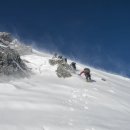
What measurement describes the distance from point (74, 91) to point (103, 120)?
6200 mm

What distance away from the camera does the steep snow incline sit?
10828 mm

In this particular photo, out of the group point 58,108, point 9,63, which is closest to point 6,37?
point 9,63

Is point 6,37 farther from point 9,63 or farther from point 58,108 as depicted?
point 58,108

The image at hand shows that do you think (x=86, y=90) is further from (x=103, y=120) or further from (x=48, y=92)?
(x=103, y=120)

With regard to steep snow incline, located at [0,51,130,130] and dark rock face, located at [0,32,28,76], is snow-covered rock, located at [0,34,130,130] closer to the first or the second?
steep snow incline, located at [0,51,130,130]

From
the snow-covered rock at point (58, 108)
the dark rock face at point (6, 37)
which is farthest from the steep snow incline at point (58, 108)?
the dark rock face at point (6, 37)

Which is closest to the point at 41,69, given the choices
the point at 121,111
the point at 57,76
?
the point at 57,76

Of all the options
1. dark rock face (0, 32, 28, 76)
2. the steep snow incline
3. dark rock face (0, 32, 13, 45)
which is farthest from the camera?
dark rock face (0, 32, 13, 45)

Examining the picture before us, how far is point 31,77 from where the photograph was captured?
68.5ft

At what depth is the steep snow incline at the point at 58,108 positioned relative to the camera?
10828 millimetres

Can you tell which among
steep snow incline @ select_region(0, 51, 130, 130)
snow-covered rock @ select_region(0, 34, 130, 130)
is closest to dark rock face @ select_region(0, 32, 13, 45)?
snow-covered rock @ select_region(0, 34, 130, 130)

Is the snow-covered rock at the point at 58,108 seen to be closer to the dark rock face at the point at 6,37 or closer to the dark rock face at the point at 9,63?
the dark rock face at the point at 9,63

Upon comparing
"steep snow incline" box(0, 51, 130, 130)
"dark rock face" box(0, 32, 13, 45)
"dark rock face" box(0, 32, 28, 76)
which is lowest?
"steep snow incline" box(0, 51, 130, 130)

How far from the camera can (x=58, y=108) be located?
44.0 feet
